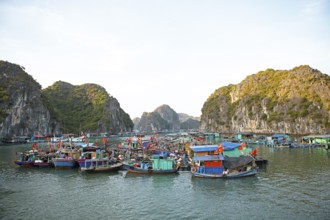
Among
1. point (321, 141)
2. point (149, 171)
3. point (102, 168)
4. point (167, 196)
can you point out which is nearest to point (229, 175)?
point (167, 196)

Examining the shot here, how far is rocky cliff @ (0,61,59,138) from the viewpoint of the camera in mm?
130750

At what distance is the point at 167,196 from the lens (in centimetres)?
2753

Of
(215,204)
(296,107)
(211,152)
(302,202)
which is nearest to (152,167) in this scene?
(211,152)

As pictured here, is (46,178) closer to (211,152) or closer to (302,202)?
(211,152)

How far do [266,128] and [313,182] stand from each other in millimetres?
127335

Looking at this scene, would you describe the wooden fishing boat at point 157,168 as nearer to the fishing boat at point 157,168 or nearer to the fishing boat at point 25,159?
the fishing boat at point 157,168

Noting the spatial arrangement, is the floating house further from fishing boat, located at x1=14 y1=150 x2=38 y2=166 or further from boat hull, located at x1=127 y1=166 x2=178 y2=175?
fishing boat, located at x1=14 y1=150 x2=38 y2=166

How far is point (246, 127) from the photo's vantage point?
172 meters

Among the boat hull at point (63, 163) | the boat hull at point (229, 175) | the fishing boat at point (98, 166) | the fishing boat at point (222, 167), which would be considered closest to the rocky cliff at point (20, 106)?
the boat hull at point (63, 163)

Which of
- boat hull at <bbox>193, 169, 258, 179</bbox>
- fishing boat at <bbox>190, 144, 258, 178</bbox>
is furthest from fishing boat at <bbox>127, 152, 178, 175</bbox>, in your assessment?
boat hull at <bbox>193, 169, 258, 179</bbox>

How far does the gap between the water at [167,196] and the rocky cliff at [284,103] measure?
9708 cm

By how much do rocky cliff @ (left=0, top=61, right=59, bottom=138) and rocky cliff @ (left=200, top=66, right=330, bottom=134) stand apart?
138303mm

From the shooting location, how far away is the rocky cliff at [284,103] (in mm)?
121625

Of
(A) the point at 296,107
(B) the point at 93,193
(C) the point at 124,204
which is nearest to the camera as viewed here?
(C) the point at 124,204
